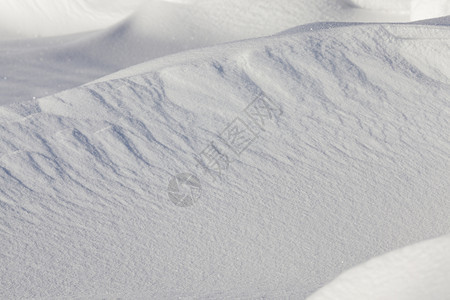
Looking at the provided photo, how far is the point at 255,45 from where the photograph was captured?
2.35 m

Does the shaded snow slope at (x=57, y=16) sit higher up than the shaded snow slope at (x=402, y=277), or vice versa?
the shaded snow slope at (x=402, y=277)

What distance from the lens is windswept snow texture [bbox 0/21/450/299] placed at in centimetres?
157

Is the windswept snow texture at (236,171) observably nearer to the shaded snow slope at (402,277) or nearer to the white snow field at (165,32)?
the shaded snow slope at (402,277)

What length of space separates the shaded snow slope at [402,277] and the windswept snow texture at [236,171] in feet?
1.74

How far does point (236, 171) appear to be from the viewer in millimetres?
1900

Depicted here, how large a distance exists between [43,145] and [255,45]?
86 centimetres

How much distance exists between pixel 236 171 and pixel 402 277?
40.5 inches

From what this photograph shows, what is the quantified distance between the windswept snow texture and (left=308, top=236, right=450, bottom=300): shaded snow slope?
532 millimetres

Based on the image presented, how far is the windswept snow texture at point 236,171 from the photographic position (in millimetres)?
1567

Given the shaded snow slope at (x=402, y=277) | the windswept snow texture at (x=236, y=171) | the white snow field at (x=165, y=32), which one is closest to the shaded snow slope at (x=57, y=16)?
the white snow field at (x=165, y=32)

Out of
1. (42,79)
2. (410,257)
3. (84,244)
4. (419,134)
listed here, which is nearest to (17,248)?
(84,244)

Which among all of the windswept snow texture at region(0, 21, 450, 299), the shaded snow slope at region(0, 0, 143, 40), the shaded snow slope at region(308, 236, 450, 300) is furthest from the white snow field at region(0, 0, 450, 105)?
the shaded snow slope at region(308, 236, 450, 300)

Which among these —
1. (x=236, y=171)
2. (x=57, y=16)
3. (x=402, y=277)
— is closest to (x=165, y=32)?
(x=57, y=16)

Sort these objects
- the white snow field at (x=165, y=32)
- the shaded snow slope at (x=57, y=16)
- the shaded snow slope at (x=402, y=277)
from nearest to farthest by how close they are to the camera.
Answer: the shaded snow slope at (x=402, y=277) → the white snow field at (x=165, y=32) → the shaded snow slope at (x=57, y=16)
